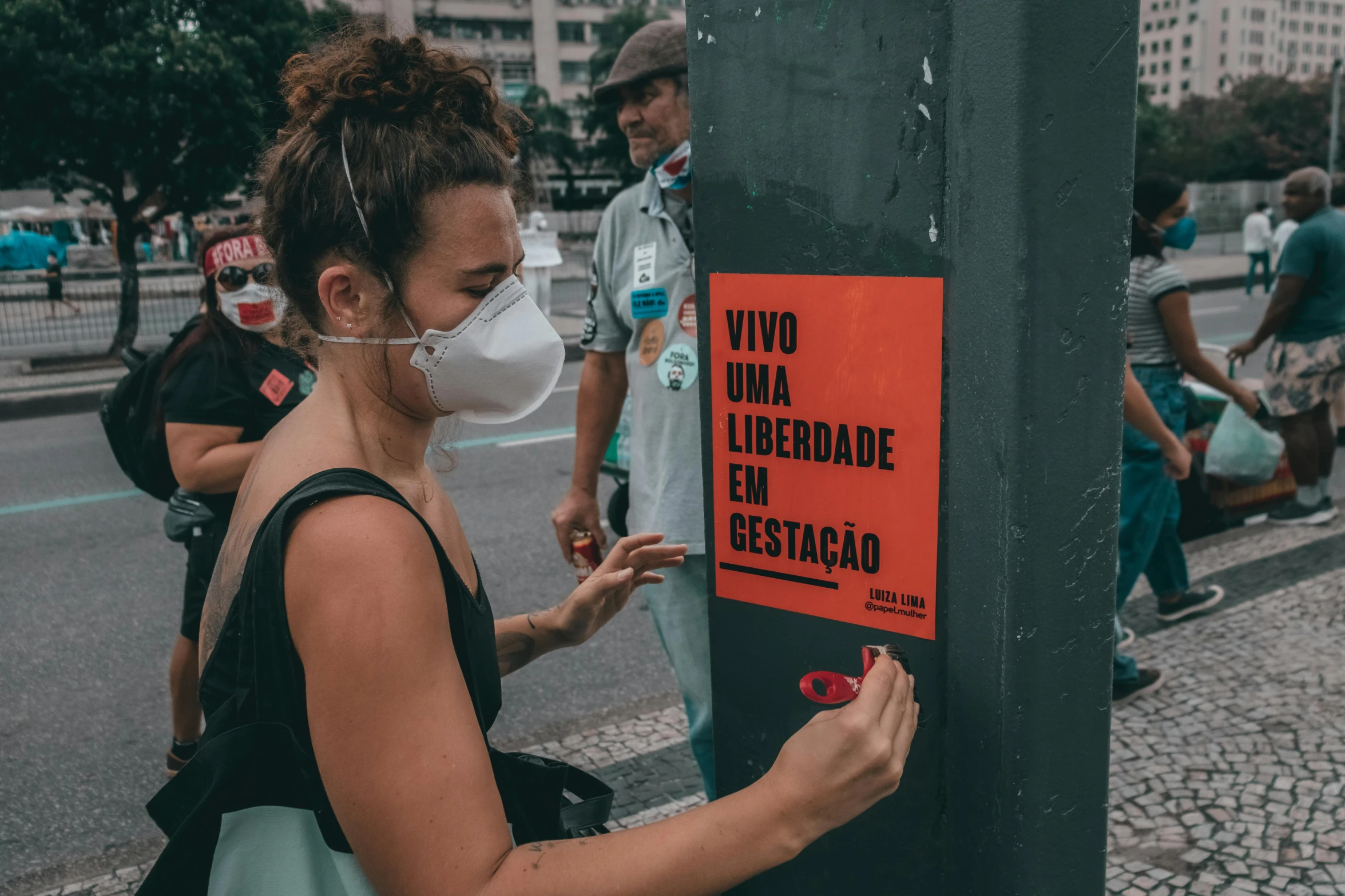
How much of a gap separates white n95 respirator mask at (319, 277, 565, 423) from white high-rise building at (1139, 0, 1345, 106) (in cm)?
15134

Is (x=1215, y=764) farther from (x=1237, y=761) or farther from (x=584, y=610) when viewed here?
(x=584, y=610)

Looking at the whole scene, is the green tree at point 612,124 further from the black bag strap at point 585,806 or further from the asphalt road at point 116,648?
the black bag strap at point 585,806

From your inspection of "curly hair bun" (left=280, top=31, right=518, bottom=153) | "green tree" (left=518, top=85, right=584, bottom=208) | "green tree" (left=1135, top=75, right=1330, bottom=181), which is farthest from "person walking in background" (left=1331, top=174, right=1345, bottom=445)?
"green tree" (left=1135, top=75, right=1330, bottom=181)

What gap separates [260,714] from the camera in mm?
1214

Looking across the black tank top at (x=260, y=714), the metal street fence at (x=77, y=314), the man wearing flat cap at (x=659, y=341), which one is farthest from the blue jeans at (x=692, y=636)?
the metal street fence at (x=77, y=314)

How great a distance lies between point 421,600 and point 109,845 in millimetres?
2806

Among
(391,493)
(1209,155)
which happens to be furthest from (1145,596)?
(1209,155)

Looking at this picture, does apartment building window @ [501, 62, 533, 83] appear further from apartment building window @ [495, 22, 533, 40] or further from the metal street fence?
the metal street fence

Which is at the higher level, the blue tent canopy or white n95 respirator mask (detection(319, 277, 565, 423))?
the blue tent canopy

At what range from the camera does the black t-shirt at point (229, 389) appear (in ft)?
10.6

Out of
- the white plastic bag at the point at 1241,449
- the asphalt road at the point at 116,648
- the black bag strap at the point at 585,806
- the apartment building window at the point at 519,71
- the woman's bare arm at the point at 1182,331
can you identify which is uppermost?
the apartment building window at the point at 519,71

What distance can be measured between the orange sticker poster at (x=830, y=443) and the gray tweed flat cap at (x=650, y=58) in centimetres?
150

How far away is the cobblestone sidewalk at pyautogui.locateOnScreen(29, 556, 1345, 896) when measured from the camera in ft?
9.34

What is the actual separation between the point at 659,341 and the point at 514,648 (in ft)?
3.55
